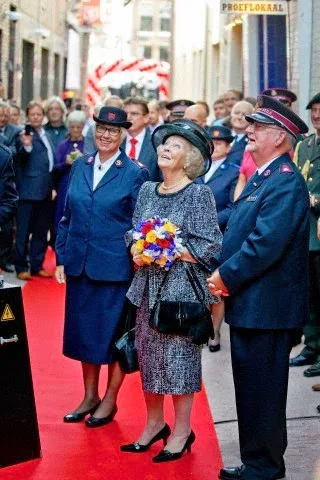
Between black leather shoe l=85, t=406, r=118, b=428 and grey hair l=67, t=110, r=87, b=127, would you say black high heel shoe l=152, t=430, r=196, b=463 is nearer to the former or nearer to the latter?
black leather shoe l=85, t=406, r=118, b=428

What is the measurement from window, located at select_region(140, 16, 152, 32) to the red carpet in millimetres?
70194

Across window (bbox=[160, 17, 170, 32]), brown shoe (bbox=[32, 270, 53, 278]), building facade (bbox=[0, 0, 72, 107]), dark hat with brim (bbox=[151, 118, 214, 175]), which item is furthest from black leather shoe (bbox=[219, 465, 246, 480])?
window (bbox=[160, 17, 170, 32])

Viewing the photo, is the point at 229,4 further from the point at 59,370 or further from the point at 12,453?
the point at 12,453

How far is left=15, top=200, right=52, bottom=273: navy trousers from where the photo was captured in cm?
1357

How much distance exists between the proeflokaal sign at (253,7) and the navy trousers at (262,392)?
27.0 feet

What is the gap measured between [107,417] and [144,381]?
792 millimetres

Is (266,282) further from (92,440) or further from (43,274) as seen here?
(43,274)

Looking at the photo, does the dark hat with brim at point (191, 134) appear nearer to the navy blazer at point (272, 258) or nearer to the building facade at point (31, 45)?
the navy blazer at point (272, 258)

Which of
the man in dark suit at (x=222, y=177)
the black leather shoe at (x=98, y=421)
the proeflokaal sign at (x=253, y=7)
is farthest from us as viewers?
the proeflokaal sign at (x=253, y=7)

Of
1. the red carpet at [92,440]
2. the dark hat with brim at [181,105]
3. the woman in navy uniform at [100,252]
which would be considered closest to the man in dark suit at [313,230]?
the red carpet at [92,440]

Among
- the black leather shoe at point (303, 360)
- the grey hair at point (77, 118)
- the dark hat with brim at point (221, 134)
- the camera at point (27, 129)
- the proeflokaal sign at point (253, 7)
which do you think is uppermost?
the proeflokaal sign at point (253, 7)

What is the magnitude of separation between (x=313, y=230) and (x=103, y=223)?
195 centimetres

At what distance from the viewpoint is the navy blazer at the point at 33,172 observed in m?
13.5

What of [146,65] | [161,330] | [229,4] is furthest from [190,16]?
[161,330]
